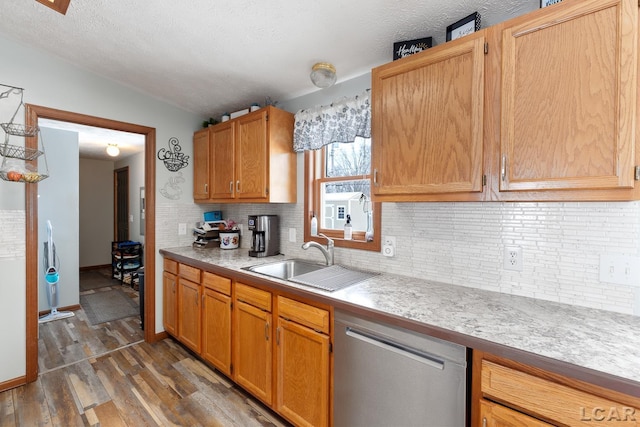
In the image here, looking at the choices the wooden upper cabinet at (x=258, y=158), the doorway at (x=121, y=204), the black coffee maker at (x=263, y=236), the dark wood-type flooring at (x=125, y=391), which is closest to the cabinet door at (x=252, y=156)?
the wooden upper cabinet at (x=258, y=158)

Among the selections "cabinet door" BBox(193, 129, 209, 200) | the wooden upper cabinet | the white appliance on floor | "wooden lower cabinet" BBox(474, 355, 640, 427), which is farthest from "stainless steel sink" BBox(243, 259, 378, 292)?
the white appliance on floor

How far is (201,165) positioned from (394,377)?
258 centimetres

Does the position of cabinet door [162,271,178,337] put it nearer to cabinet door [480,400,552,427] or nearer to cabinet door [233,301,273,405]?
cabinet door [233,301,273,405]

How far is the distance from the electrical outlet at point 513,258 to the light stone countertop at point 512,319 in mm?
141

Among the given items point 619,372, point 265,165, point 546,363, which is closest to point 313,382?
point 546,363

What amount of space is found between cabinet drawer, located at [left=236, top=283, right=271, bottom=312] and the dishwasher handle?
593mm

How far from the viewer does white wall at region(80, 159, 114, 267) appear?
571 cm

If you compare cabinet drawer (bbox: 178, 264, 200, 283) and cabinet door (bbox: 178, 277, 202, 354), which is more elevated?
cabinet drawer (bbox: 178, 264, 200, 283)

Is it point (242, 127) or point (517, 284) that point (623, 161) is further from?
point (242, 127)

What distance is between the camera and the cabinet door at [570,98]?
3.22 ft

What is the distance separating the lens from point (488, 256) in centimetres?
154

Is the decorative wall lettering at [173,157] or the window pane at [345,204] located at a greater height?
the decorative wall lettering at [173,157]

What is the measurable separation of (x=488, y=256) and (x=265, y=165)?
162 cm

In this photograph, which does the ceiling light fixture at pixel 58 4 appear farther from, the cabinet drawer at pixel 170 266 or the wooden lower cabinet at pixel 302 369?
the wooden lower cabinet at pixel 302 369
